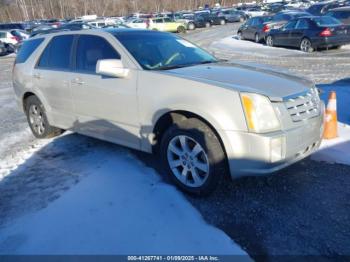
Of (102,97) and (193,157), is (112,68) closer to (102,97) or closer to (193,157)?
(102,97)

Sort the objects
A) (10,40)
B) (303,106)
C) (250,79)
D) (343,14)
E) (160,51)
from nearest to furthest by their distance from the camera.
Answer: (303,106) → (250,79) → (160,51) → (343,14) → (10,40)

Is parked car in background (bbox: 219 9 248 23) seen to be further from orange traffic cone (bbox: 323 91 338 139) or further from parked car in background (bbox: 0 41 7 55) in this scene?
orange traffic cone (bbox: 323 91 338 139)

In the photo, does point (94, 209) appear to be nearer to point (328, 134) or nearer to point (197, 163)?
point (197, 163)

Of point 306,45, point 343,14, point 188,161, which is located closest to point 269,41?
point 306,45

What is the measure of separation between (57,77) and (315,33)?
43.7ft

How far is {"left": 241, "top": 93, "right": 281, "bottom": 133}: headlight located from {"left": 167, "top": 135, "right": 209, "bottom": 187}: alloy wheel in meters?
0.60

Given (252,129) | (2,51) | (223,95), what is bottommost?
(2,51)

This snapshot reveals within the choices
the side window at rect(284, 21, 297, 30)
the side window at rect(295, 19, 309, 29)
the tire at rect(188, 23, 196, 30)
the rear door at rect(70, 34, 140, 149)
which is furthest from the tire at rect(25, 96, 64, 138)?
the tire at rect(188, 23, 196, 30)

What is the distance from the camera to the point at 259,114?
11.0 ft

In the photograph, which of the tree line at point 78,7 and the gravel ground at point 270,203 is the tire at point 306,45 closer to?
the gravel ground at point 270,203

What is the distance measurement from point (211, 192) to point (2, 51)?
24.4 meters

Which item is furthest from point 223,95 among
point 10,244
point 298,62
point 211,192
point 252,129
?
point 298,62

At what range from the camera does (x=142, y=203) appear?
383cm

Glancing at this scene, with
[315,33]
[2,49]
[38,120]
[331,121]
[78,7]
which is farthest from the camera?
[78,7]
